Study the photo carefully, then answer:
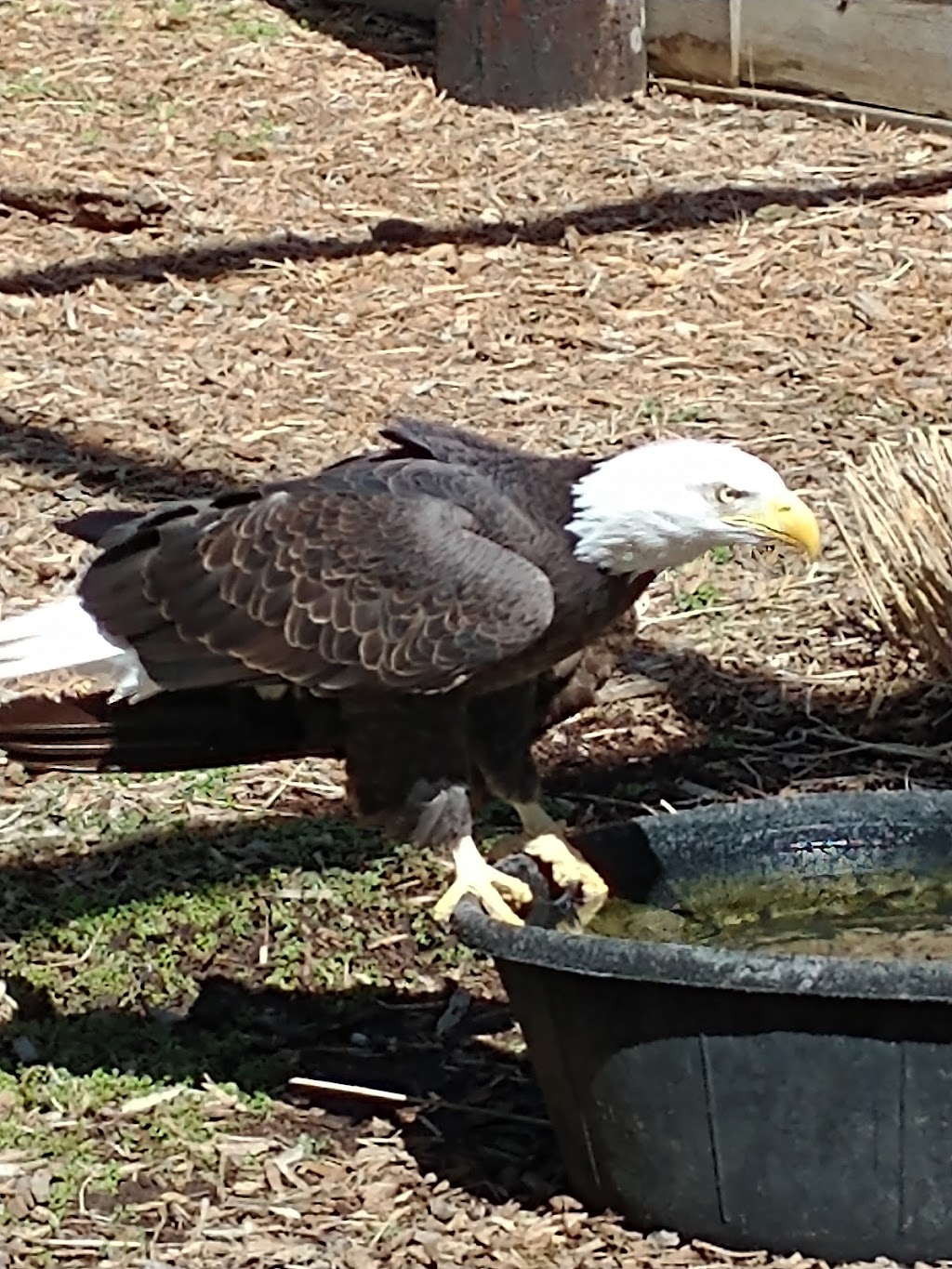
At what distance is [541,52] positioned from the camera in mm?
8305

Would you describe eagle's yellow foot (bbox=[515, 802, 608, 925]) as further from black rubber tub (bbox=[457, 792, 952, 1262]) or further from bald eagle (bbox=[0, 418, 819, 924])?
black rubber tub (bbox=[457, 792, 952, 1262])

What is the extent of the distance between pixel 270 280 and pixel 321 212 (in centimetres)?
55

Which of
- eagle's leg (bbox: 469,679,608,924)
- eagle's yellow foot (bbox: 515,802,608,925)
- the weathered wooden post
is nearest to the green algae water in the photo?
eagle's yellow foot (bbox: 515,802,608,925)

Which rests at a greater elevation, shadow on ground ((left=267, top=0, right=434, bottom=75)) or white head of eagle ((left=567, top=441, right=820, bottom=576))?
shadow on ground ((left=267, top=0, right=434, bottom=75))

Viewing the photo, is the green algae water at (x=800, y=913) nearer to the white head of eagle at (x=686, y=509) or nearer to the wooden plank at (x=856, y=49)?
the white head of eagle at (x=686, y=509)

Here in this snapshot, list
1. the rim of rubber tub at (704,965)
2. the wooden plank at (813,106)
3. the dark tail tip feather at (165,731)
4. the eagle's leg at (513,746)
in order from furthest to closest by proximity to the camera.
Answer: the wooden plank at (813,106) → the eagle's leg at (513,746) → the dark tail tip feather at (165,731) → the rim of rubber tub at (704,965)

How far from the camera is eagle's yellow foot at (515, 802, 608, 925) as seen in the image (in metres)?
3.75

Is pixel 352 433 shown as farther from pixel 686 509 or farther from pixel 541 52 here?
pixel 686 509

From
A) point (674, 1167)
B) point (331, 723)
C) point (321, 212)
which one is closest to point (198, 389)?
point (321, 212)

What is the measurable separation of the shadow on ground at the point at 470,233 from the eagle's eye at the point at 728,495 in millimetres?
3869

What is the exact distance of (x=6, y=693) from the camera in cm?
503

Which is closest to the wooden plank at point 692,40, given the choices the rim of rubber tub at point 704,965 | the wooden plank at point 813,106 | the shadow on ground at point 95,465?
the wooden plank at point 813,106

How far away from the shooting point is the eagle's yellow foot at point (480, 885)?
381 cm

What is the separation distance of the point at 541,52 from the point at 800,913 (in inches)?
202
